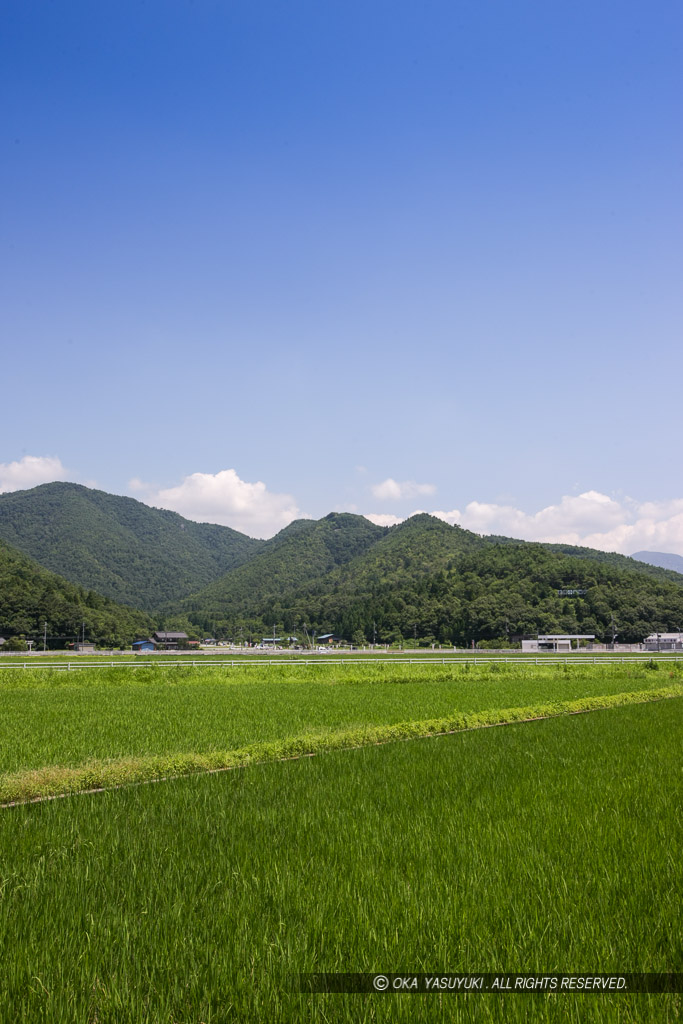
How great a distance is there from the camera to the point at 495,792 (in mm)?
8047

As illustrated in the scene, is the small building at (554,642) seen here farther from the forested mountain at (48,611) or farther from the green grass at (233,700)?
the forested mountain at (48,611)

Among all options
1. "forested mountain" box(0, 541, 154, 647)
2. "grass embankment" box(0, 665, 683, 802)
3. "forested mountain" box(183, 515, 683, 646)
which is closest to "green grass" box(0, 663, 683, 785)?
"grass embankment" box(0, 665, 683, 802)

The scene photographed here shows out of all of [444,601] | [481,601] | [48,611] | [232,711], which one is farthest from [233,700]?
[444,601]

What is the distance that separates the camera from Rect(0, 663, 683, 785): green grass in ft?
44.0

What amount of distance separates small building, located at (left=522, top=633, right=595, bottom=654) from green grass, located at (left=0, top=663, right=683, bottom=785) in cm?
4518

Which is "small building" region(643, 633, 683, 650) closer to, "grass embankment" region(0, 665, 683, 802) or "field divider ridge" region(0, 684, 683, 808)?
"grass embankment" region(0, 665, 683, 802)

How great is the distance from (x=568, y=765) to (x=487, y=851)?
519cm

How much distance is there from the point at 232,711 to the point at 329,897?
1552 cm

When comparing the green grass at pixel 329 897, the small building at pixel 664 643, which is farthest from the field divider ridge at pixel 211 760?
the small building at pixel 664 643

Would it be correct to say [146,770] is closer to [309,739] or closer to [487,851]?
[309,739]

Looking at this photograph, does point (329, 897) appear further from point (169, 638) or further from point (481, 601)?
point (169, 638)

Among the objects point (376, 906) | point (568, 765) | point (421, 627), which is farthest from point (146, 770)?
point (421, 627)

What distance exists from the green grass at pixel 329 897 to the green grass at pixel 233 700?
5.31 metres

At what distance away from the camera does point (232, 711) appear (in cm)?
1931
